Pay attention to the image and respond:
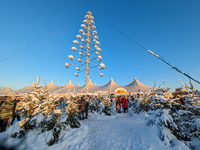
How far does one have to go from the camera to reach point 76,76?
549 inches

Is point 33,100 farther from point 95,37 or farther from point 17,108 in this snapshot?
→ point 95,37

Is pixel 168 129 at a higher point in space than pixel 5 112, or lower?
lower

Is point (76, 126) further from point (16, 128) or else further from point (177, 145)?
point (177, 145)

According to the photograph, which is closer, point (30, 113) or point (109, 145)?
point (109, 145)

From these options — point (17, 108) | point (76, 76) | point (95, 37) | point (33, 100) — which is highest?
point (95, 37)

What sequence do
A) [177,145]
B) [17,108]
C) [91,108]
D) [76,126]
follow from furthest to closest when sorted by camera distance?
1. [91,108]
2. [17,108]
3. [76,126]
4. [177,145]

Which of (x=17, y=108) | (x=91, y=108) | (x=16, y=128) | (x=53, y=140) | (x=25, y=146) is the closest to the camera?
(x=25, y=146)

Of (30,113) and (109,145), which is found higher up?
(30,113)

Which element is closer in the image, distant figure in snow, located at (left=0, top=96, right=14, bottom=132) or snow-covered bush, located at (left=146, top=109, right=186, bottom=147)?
snow-covered bush, located at (left=146, top=109, right=186, bottom=147)

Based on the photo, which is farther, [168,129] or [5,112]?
[5,112]

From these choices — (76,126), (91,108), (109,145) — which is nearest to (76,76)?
(91,108)

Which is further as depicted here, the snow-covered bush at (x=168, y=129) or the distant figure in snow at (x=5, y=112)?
the distant figure in snow at (x=5, y=112)

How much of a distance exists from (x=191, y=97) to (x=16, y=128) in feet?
Result: 22.0

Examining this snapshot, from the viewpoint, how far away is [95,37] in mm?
14281
